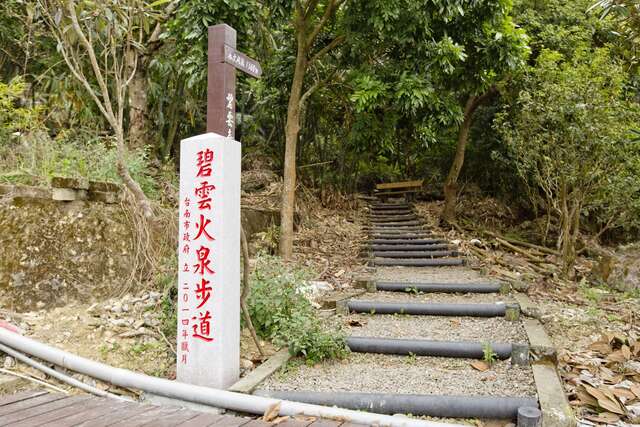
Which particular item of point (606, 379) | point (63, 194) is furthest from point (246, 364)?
point (606, 379)

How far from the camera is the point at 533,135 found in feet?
21.8

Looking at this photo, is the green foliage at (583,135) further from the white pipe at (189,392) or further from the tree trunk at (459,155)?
the white pipe at (189,392)

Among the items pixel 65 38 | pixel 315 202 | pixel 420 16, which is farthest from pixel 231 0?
pixel 315 202

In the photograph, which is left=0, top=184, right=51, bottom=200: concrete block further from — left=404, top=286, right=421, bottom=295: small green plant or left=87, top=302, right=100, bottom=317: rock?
left=404, top=286, right=421, bottom=295: small green plant

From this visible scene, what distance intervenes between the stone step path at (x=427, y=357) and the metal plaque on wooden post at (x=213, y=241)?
44 centimetres

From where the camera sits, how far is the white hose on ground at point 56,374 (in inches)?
119

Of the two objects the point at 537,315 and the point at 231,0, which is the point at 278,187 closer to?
the point at 231,0

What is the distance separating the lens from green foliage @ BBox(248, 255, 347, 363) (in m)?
3.59

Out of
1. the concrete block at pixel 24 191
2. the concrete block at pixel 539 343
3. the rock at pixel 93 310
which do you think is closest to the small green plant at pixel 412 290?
the concrete block at pixel 539 343

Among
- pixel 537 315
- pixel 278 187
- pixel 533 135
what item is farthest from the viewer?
pixel 278 187

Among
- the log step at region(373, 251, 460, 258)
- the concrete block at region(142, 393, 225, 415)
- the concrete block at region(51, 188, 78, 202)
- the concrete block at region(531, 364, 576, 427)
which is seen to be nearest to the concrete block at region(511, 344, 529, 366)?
the concrete block at region(531, 364, 576, 427)

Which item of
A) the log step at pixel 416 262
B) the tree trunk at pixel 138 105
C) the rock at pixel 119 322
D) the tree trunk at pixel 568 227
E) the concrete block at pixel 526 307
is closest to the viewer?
the rock at pixel 119 322

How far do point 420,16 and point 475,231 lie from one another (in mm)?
5897

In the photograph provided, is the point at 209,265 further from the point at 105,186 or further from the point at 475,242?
the point at 475,242
